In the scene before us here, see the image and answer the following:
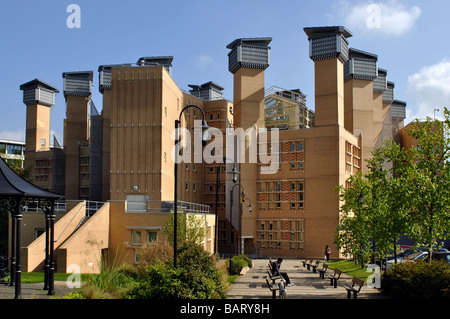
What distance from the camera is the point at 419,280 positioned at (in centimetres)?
1750

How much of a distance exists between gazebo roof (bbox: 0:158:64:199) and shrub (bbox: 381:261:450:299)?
14286 mm

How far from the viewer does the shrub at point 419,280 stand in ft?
55.4

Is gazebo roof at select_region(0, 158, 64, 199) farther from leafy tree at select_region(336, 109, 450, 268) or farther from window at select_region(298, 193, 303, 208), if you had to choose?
window at select_region(298, 193, 303, 208)

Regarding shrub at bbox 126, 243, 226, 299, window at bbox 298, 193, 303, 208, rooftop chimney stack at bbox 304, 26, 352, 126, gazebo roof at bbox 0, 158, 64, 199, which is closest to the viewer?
shrub at bbox 126, 243, 226, 299

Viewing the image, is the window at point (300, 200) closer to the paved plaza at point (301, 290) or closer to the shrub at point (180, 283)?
the paved plaza at point (301, 290)

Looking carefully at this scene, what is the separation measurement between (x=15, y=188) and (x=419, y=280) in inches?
607

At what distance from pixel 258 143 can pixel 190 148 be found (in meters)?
9.17

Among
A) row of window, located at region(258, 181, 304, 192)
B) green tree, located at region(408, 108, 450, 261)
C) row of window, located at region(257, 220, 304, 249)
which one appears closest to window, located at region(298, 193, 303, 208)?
row of window, located at region(258, 181, 304, 192)

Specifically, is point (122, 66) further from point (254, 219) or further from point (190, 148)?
point (254, 219)

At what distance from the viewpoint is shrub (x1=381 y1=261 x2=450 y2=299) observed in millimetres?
16875

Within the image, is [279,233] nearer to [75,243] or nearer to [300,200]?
[300,200]

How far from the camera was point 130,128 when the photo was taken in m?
44.7

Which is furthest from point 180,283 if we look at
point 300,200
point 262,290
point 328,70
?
point 328,70

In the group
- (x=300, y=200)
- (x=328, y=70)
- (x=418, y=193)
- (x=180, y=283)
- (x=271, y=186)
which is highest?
(x=328, y=70)
